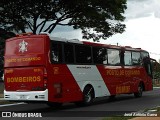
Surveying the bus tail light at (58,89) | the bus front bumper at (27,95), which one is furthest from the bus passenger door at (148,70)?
the bus front bumper at (27,95)

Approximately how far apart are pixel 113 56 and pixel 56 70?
5.85 m

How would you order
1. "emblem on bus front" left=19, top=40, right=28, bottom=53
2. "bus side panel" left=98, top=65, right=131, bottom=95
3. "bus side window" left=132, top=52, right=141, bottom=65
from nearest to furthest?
"emblem on bus front" left=19, top=40, right=28, bottom=53
"bus side panel" left=98, top=65, right=131, bottom=95
"bus side window" left=132, top=52, right=141, bottom=65

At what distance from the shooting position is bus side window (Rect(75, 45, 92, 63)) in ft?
63.6

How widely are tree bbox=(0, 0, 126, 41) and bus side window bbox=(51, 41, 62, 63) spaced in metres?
15.1

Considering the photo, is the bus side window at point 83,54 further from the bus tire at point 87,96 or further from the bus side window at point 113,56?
the bus side window at point 113,56

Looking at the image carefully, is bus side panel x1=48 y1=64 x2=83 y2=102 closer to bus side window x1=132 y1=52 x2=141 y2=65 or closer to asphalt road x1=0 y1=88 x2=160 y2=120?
asphalt road x1=0 y1=88 x2=160 y2=120

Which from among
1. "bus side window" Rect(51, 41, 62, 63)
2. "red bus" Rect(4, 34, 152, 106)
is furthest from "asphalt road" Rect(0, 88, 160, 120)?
"bus side window" Rect(51, 41, 62, 63)

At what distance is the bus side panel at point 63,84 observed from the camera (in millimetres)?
17266

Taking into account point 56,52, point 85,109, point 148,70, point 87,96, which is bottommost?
point 85,109

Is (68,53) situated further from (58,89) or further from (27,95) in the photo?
(27,95)

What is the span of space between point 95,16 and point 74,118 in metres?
20.3

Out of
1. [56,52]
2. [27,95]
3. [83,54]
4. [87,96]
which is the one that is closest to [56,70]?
[56,52]

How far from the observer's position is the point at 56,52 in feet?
58.5

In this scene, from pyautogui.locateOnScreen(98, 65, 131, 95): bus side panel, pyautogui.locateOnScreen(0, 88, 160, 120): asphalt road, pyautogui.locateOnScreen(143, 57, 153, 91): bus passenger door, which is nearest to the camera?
pyautogui.locateOnScreen(0, 88, 160, 120): asphalt road
